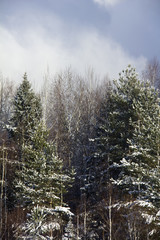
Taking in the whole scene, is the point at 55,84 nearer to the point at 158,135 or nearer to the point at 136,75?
the point at 136,75

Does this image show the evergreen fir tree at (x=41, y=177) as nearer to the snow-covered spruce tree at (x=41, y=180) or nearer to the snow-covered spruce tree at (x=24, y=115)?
the snow-covered spruce tree at (x=41, y=180)

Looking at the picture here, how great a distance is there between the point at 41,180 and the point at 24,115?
5.10 meters

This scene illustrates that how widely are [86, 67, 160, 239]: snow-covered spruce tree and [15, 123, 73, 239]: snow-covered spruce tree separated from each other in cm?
236

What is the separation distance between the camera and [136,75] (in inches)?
597

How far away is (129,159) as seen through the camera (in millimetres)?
13125

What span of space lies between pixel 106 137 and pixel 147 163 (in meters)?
3.04

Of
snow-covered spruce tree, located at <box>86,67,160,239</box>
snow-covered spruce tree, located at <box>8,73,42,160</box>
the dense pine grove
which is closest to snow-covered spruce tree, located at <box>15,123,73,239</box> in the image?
the dense pine grove

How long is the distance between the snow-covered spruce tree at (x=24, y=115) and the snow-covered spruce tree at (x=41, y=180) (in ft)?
5.34

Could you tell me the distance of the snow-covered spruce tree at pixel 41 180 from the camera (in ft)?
42.2

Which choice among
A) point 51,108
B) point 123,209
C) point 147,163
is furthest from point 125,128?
point 51,108

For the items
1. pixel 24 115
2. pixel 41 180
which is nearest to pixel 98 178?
pixel 41 180

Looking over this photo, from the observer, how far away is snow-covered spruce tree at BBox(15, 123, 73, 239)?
1287 cm

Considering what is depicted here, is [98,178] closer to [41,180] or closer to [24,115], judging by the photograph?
[41,180]

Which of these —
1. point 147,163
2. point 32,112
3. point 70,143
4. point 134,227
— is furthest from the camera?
point 70,143
